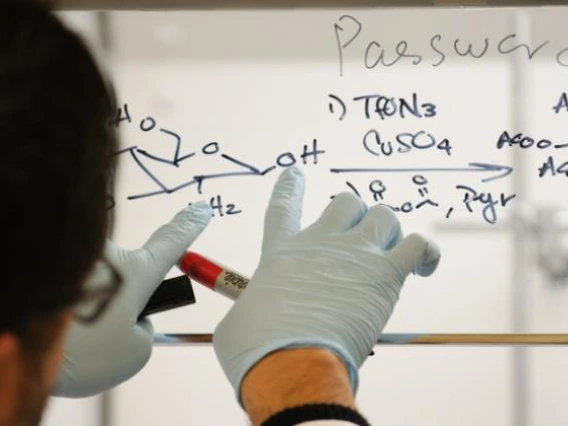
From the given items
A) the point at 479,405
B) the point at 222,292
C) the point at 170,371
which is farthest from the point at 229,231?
the point at 479,405

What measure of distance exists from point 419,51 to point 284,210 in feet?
0.91

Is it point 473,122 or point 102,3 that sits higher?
point 102,3

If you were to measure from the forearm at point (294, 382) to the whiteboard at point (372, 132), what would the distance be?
257 mm

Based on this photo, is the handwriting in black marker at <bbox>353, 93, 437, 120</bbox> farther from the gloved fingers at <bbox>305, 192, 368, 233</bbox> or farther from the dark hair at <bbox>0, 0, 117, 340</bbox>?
the dark hair at <bbox>0, 0, 117, 340</bbox>

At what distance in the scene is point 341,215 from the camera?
2.61 ft

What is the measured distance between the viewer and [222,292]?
0.81 m

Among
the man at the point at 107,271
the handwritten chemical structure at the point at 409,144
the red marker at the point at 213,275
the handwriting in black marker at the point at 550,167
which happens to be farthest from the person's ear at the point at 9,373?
the handwriting in black marker at the point at 550,167

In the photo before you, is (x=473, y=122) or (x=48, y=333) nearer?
(x=48, y=333)

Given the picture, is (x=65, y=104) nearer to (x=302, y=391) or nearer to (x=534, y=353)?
(x=302, y=391)

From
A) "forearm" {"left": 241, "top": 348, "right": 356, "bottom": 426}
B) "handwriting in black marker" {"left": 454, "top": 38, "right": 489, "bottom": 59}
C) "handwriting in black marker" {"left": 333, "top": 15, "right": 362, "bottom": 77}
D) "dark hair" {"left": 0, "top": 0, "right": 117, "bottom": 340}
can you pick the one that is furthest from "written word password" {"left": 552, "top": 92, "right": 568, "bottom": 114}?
"dark hair" {"left": 0, "top": 0, "right": 117, "bottom": 340}

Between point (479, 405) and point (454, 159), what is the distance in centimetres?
41

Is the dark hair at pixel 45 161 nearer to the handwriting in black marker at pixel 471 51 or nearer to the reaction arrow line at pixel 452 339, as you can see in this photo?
the reaction arrow line at pixel 452 339

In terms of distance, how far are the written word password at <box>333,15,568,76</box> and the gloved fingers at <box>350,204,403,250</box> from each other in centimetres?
21

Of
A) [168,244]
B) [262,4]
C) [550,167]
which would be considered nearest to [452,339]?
[550,167]
